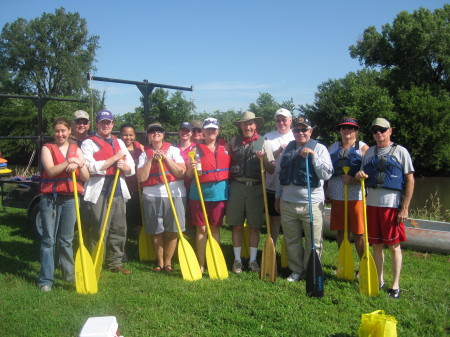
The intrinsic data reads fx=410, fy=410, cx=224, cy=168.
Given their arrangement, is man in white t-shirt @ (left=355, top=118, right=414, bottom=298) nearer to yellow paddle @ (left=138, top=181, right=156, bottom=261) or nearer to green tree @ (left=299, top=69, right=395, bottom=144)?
yellow paddle @ (left=138, top=181, right=156, bottom=261)

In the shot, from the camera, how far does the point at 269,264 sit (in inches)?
176

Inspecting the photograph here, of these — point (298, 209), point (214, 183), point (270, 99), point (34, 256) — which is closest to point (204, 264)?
point (214, 183)

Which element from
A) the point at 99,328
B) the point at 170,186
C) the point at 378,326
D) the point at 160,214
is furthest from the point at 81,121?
the point at 378,326

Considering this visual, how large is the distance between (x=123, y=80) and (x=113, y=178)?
6.43 feet

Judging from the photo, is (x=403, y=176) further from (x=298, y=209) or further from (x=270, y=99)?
(x=270, y=99)

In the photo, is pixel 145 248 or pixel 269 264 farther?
pixel 145 248

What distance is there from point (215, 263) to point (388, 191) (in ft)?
6.42

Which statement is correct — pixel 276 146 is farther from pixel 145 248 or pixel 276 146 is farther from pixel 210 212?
pixel 145 248

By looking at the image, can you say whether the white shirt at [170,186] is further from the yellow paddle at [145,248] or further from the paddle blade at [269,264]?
the paddle blade at [269,264]

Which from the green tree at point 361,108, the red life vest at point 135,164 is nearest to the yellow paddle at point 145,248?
the red life vest at point 135,164

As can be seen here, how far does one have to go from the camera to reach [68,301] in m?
3.83

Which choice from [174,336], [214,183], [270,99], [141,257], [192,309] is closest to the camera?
[174,336]

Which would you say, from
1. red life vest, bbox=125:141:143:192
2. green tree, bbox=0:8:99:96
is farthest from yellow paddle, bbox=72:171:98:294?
green tree, bbox=0:8:99:96

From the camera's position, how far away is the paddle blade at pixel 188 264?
176 inches
